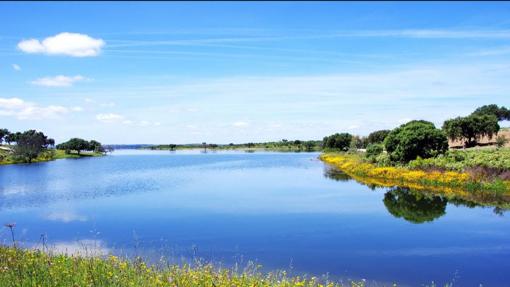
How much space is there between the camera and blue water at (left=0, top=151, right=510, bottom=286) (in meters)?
17.6

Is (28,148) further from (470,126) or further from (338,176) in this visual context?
(470,126)

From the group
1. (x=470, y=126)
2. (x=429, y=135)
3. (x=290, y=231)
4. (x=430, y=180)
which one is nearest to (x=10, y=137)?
(x=470, y=126)

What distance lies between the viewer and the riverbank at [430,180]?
38.2 metres

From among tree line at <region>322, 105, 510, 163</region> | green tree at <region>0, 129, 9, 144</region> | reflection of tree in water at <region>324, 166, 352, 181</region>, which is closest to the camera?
tree line at <region>322, 105, 510, 163</region>

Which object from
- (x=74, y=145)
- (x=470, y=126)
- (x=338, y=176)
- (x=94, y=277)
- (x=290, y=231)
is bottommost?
(x=290, y=231)

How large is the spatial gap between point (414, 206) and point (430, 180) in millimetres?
13033

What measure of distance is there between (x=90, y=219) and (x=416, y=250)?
69.1 ft

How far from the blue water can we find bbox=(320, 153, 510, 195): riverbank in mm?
5632

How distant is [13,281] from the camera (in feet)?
34.6

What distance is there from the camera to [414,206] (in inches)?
1324

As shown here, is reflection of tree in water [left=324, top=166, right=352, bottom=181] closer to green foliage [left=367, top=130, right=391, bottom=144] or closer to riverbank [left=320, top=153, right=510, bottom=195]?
riverbank [left=320, top=153, right=510, bottom=195]

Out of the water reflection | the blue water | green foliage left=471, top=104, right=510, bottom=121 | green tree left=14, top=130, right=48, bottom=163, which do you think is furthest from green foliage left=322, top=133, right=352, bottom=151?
the blue water

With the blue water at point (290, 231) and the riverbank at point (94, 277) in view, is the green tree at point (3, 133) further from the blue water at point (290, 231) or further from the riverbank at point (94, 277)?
the riverbank at point (94, 277)

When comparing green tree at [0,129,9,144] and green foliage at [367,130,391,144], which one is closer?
green foliage at [367,130,391,144]
